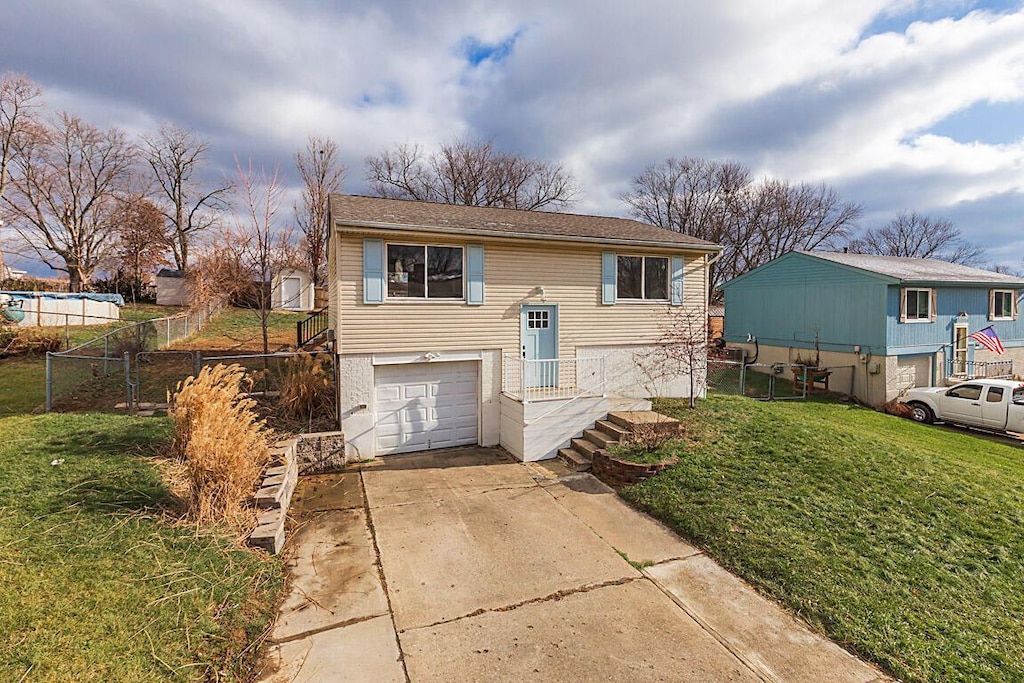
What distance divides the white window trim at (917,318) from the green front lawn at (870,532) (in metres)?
7.28

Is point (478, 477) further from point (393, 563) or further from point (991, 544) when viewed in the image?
point (991, 544)

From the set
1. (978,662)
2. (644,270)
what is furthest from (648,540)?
(644,270)

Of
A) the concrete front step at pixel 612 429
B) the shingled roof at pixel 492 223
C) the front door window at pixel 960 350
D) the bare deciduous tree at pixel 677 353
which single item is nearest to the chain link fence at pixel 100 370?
the shingled roof at pixel 492 223

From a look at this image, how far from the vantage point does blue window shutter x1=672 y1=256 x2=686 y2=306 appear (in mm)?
12016

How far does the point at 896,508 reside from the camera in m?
6.39

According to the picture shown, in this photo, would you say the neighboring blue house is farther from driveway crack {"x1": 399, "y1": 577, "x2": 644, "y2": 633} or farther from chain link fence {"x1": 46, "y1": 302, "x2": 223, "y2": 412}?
chain link fence {"x1": 46, "y1": 302, "x2": 223, "y2": 412}

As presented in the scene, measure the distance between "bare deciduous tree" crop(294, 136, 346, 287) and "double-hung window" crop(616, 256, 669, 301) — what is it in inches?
698

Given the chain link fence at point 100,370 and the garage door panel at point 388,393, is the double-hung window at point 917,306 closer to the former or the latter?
the garage door panel at point 388,393

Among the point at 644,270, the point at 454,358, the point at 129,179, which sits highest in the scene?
the point at 129,179

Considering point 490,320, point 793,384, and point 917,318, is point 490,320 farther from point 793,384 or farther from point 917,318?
point 917,318

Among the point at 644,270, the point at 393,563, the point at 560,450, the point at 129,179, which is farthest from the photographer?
the point at 129,179

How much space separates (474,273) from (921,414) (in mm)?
14218

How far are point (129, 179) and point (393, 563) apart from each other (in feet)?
112

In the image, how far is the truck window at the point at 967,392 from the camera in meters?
12.7
